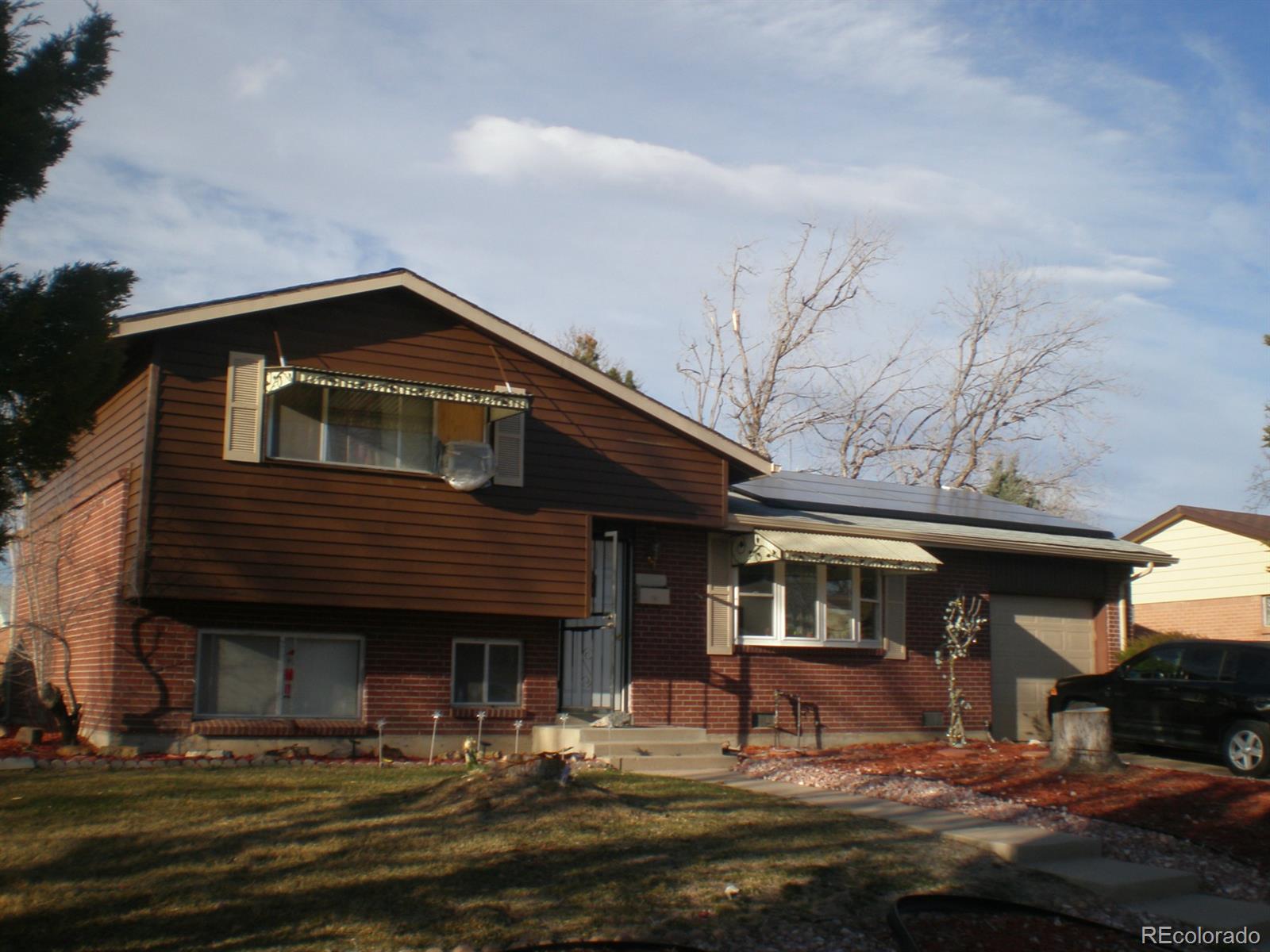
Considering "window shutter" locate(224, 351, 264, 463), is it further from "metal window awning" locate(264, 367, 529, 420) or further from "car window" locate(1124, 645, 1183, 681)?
"car window" locate(1124, 645, 1183, 681)

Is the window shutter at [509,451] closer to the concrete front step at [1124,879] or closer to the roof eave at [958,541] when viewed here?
the roof eave at [958,541]

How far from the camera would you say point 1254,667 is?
45.5 ft

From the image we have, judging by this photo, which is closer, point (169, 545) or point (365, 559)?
point (169, 545)

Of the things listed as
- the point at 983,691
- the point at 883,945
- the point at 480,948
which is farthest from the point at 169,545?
the point at 983,691

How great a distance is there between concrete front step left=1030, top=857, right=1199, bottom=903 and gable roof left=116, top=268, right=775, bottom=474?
7485 mm

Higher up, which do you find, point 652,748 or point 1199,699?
point 1199,699

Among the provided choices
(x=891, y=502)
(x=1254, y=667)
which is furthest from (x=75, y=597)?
(x=1254, y=667)

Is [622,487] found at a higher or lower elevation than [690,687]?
higher

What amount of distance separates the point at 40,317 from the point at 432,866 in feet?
13.3

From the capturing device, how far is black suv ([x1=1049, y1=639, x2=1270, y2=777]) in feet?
44.1

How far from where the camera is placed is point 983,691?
59.0 feet

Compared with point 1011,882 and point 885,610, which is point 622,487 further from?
point 1011,882

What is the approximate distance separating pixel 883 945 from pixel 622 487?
27.9 feet

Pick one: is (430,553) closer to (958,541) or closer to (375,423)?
(375,423)
